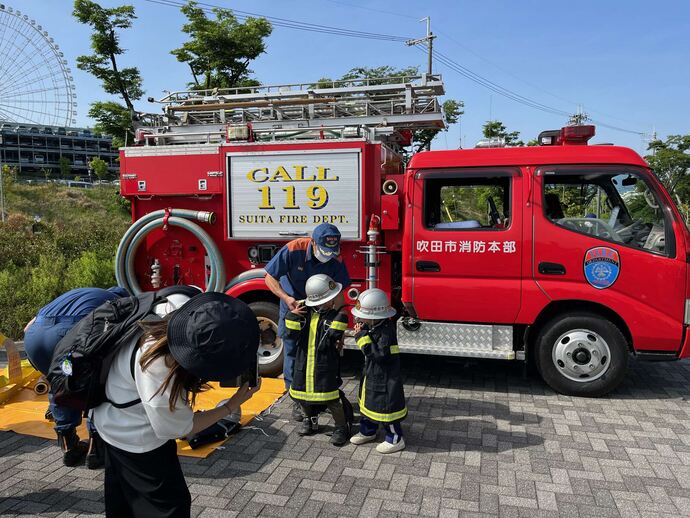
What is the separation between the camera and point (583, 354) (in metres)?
Result: 4.87

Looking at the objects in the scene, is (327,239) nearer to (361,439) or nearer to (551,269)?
(361,439)

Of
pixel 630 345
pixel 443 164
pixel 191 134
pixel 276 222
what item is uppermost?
pixel 191 134

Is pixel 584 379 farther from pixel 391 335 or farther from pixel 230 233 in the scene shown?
pixel 230 233

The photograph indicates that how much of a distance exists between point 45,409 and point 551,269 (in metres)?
4.80

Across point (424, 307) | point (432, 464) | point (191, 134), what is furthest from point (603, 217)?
point (191, 134)

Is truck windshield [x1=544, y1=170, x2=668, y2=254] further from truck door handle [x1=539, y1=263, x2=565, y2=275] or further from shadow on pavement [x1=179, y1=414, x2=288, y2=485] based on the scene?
shadow on pavement [x1=179, y1=414, x2=288, y2=485]

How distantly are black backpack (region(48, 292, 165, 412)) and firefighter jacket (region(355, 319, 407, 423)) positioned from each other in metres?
2.11

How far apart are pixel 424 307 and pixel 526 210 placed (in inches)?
52.4

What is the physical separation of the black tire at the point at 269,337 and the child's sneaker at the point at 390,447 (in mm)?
2039

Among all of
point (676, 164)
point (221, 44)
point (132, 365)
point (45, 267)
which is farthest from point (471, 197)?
point (676, 164)

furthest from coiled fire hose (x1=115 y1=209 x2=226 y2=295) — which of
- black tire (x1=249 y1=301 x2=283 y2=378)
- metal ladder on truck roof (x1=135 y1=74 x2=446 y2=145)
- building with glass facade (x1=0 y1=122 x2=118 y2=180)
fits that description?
building with glass facade (x1=0 y1=122 x2=118 y2=180)

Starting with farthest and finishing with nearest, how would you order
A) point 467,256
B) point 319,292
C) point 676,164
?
1. point 676,164
2. point 467,256
3. point 319,292

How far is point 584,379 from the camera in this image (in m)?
4.91

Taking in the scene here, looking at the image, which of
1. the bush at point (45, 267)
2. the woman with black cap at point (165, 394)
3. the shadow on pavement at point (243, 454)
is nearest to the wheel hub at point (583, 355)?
the shadow on pavement at point (243, 454)
